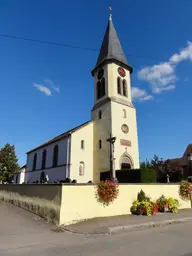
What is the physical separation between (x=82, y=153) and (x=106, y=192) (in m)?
13.0

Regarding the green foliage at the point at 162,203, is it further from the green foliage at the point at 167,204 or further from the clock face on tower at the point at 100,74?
the clock face on tower at the point at 100,74

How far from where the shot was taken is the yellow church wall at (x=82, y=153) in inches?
836

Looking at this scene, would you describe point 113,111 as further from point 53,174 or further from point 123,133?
point 53,174

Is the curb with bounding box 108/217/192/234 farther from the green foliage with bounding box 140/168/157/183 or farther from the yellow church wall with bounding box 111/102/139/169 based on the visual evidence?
the yellow church wall with bounding box 111/102/139/169

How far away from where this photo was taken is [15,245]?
19.1 feet

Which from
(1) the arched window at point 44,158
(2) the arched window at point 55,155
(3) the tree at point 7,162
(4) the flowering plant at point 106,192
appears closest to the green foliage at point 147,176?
(4) the flowering plant at point 106,192

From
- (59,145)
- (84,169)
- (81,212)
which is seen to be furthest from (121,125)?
(81,212)

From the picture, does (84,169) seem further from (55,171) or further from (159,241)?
(159,241)

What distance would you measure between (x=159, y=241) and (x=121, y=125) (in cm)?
1713

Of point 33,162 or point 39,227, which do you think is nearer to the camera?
point 39,227

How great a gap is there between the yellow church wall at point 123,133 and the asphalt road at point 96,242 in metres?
13.5

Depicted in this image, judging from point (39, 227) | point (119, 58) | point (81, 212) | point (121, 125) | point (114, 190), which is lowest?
point (39, 227)

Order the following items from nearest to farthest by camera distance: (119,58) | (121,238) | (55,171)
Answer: (121,238), (55,171), (119,58)

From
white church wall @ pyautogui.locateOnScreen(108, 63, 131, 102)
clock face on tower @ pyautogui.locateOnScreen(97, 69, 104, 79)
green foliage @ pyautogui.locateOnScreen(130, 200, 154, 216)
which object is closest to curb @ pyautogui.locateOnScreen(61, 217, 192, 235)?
green foliage @ pyautogui.locateOnScreen(130, 200, 154, 216)
